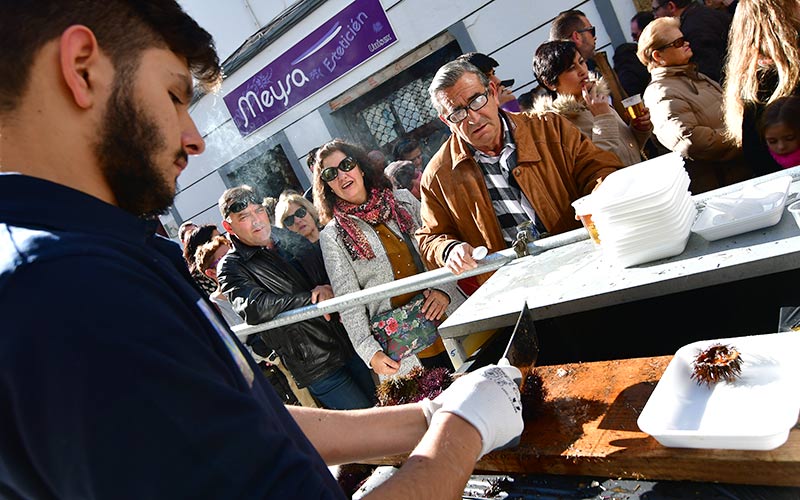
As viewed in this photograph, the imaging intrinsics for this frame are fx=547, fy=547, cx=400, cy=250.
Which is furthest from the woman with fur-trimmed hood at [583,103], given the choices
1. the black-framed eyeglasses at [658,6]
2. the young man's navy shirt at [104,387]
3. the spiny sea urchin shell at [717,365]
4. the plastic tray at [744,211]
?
the young man's navy shirt at [104,387]

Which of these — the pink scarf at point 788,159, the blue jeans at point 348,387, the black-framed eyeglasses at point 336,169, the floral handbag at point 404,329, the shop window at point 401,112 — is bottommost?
the blue jeans at point 348,387

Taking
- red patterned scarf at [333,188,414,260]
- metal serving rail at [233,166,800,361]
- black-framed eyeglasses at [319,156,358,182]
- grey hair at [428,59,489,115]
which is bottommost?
metal serving rail at [233,166,800,361]

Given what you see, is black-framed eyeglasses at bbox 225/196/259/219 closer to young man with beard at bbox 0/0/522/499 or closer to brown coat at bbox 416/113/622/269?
brown coat at bbox 416/113/622/269

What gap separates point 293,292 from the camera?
3973 millimetres

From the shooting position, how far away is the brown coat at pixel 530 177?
118 inches

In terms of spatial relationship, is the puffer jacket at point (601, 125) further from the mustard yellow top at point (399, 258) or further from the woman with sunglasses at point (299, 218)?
the woman with sunglasses at point (299, 218)

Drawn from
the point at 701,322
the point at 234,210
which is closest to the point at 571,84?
the point at 701,322

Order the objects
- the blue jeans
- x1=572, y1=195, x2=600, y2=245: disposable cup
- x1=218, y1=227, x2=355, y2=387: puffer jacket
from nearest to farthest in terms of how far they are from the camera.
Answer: x1=572, y1=195, x2=600, y2=245: disposable cup, x1=218, y1=227, x2=355, y2=387: puffer jacket, the blue jeans

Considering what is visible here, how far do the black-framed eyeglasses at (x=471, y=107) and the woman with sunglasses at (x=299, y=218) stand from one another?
6.02ft

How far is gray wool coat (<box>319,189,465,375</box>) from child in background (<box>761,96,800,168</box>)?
1.96 m

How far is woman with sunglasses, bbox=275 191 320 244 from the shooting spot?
4.49 m

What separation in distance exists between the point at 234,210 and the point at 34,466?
3.25m

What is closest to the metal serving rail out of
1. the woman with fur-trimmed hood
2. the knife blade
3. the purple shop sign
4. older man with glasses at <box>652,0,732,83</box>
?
the knife blade

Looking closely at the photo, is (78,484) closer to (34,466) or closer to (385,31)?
(34,466)
